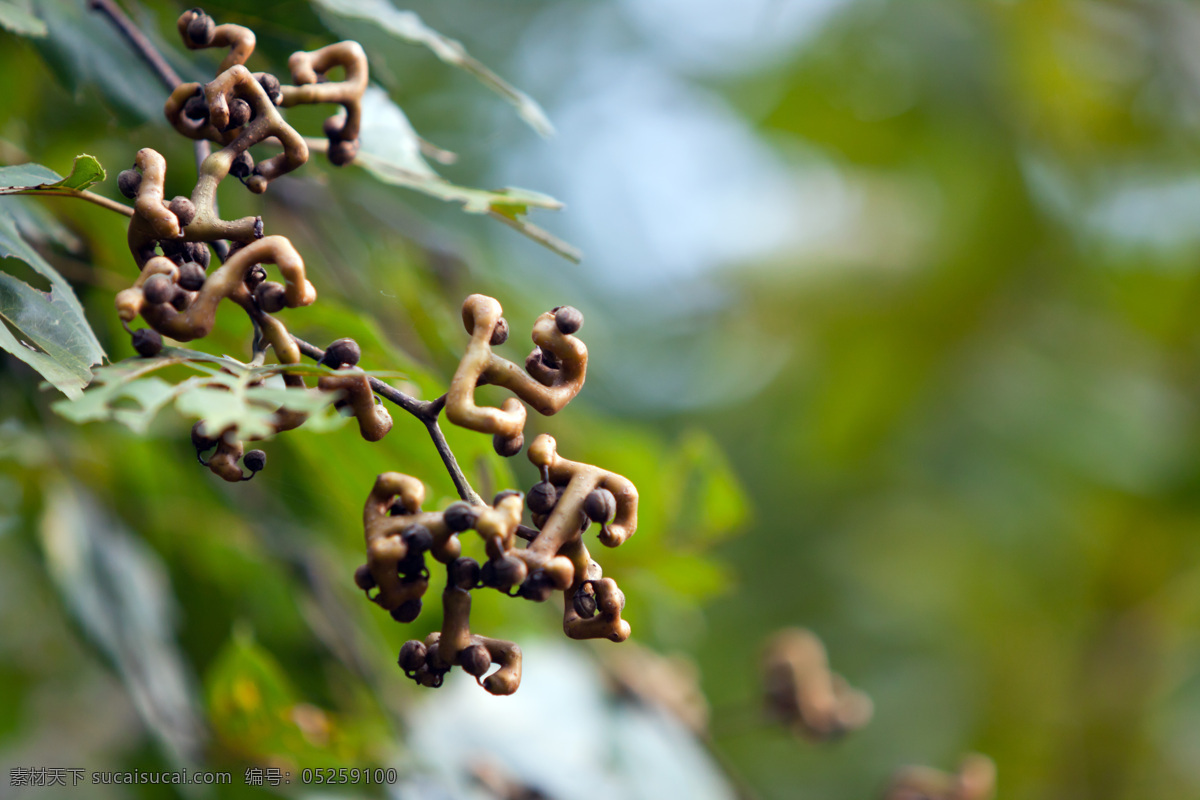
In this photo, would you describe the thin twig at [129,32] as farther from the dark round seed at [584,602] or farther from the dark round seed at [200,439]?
the dark round seed at [584,602]

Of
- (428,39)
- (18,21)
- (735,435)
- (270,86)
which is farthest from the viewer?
(735,435)

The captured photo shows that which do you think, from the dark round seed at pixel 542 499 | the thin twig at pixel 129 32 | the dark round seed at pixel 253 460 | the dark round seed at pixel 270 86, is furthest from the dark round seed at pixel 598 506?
the thin twig at pixel 129 32

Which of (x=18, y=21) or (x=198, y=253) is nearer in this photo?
(x=198, y=253)

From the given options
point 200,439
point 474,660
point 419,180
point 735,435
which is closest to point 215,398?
point 200,439

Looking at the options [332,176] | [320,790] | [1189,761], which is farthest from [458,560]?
[1189,761]

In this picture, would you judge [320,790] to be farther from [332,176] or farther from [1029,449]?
[1029,449]

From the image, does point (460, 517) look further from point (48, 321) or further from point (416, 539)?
point (48, 321)
